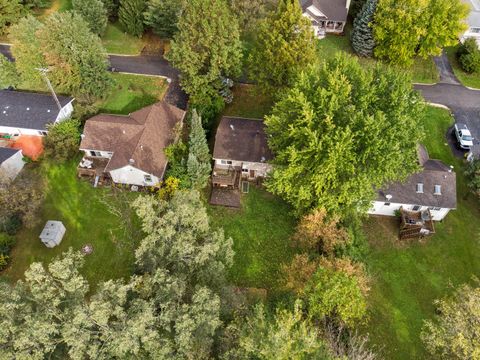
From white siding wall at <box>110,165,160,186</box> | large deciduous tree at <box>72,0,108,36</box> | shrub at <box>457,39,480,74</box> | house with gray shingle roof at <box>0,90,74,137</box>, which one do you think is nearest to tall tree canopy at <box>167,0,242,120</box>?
white siding wall at <box>110,165,160,186</box>

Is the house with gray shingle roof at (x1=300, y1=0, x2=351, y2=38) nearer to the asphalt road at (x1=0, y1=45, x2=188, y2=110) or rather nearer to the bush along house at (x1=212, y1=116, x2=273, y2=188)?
the asphalt road at (x1=0, y1=45, x2=188, y2=110)

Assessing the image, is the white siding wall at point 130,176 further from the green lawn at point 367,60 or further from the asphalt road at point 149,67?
the green lawn at point 367,60

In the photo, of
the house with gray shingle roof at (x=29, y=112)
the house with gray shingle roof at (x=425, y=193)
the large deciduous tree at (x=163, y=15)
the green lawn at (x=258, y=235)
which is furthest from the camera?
the large deciduous tree at (x=163, y=15)

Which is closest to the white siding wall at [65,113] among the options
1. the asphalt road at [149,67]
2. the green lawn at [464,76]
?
the asphalt road at [149,67]

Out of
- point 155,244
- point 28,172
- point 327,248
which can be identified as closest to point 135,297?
point 155,244

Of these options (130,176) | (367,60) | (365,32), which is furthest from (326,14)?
(130,176)

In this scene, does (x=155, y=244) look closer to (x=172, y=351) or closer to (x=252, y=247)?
(x=172, y=351)
